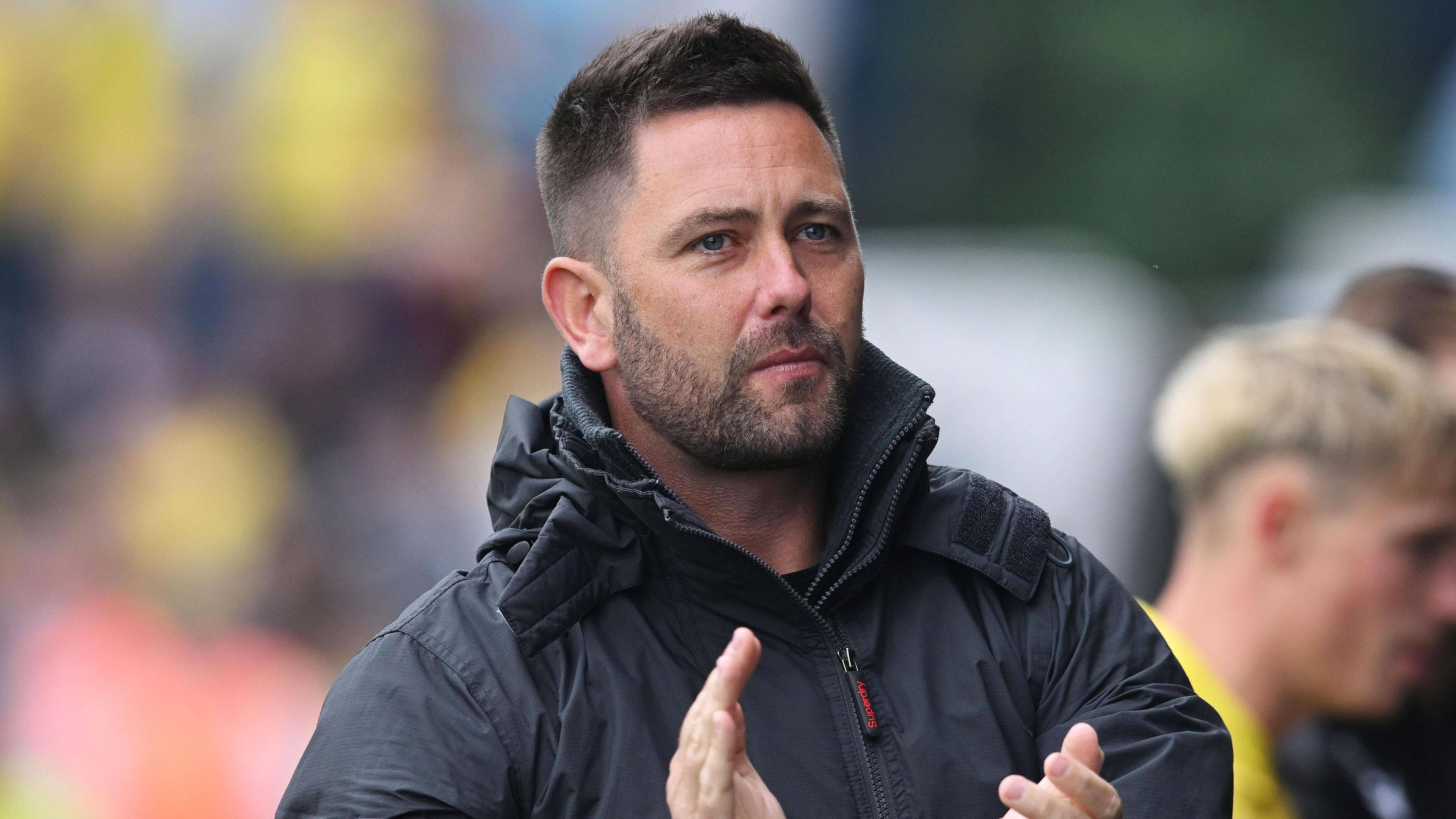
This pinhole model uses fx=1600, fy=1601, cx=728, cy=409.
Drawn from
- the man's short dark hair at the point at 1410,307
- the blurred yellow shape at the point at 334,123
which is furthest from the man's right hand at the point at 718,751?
the blurred yellow shape at the point at 334,123

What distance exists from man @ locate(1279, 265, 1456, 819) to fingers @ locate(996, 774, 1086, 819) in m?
2.28

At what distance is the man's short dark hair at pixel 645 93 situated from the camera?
207 centimetres

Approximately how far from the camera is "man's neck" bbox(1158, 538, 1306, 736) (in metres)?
2.89

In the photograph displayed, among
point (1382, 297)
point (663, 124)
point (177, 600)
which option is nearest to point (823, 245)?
point (663, 124)

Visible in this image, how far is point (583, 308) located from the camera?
218cm

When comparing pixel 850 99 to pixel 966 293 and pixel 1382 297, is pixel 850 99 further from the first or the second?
pixel 1382 297

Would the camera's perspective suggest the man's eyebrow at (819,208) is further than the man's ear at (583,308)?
No

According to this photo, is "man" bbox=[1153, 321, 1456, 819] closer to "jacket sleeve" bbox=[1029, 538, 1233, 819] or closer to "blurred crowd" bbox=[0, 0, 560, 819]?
"jacket sleeve" bbox=[1029, 538, 1233, 819]

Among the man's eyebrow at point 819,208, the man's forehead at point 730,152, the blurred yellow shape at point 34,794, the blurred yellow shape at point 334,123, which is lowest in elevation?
the blurred yellow shape at point 34,794

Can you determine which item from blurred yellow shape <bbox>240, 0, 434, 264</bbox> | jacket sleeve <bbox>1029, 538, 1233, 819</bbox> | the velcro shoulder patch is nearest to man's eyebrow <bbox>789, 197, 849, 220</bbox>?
the velcro shoulder patch

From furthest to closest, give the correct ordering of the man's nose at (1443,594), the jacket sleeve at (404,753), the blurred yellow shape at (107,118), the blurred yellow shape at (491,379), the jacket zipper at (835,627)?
1. the blurred yellow shape at (107,118)
2. the blurred yellow shape at (491,379)
3. the man's nose at (1443,594)
4. the jacket zipper at (835,627)
5. the jacket sleeve at (404,753)

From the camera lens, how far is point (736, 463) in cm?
199

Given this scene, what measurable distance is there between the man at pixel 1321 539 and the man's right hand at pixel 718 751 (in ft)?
4.95

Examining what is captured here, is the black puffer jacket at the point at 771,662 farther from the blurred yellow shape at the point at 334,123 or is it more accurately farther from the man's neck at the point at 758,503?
the blurred yellow shape at the point at 334,123
